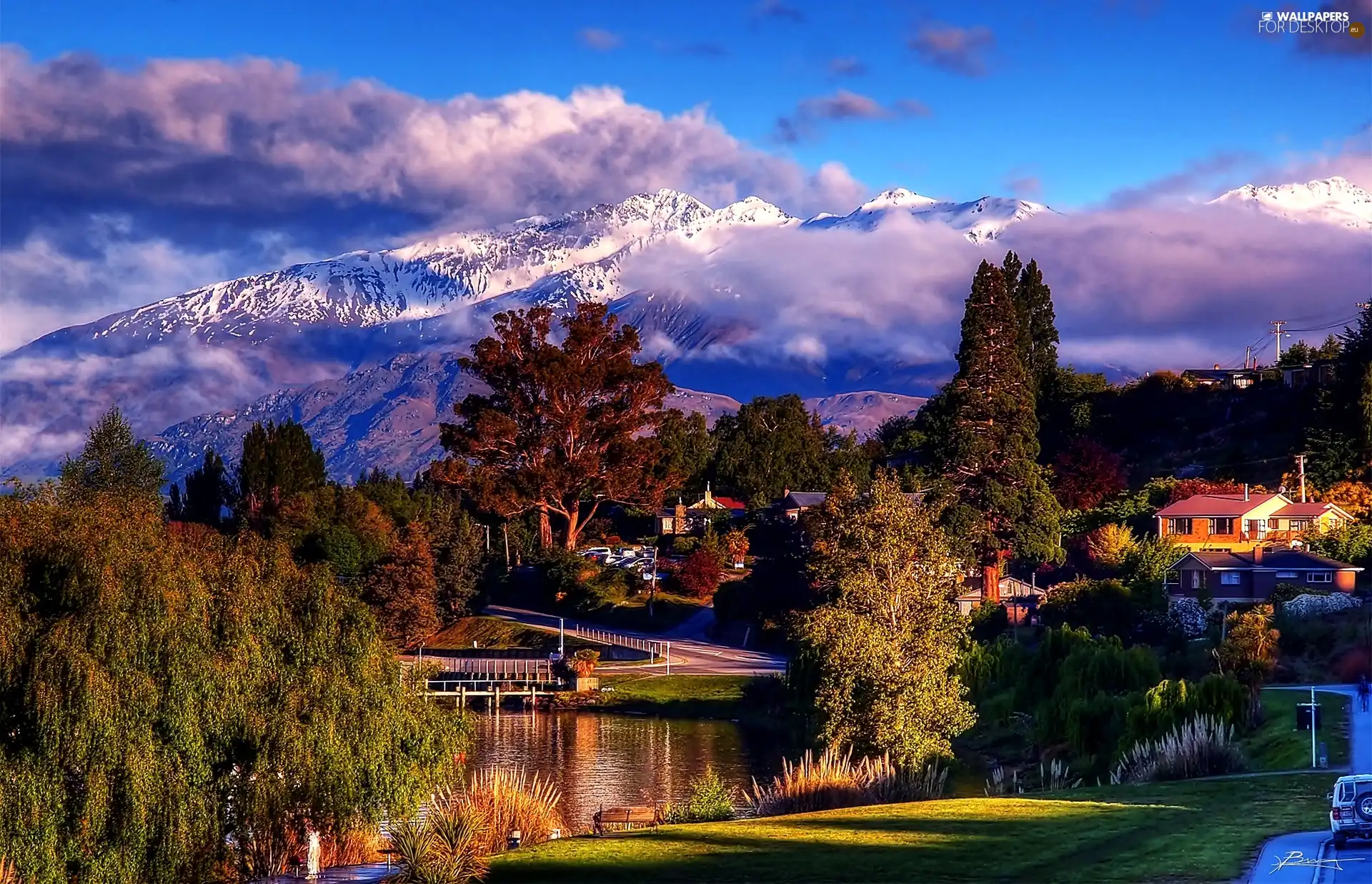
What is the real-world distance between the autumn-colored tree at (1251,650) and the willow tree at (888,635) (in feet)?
34.7

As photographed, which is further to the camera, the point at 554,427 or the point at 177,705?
the point at 554,427

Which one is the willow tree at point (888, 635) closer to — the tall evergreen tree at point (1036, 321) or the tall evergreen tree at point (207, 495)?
the tall evergreen tree at point (1036, 321)

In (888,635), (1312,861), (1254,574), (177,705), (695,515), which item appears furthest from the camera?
(695,515)

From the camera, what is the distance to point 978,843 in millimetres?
27859

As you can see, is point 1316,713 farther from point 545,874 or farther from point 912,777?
point 545,874

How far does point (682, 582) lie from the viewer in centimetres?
9744

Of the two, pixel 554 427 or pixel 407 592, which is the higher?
pixel 554 427

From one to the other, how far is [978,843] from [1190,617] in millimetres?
39811

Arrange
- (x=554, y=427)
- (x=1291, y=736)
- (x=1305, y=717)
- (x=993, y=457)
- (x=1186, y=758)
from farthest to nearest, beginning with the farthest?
(x=554, y=427)
(x=993, y=457)
(x=1291, y=736)
(x=1305, y=717)
(x=1186, y=758)

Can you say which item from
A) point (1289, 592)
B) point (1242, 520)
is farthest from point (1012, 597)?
point (1289, 592)

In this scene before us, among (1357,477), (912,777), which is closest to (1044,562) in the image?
(1357,477)

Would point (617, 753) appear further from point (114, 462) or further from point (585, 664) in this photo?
point (114, 462)

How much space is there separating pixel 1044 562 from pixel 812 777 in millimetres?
46913
